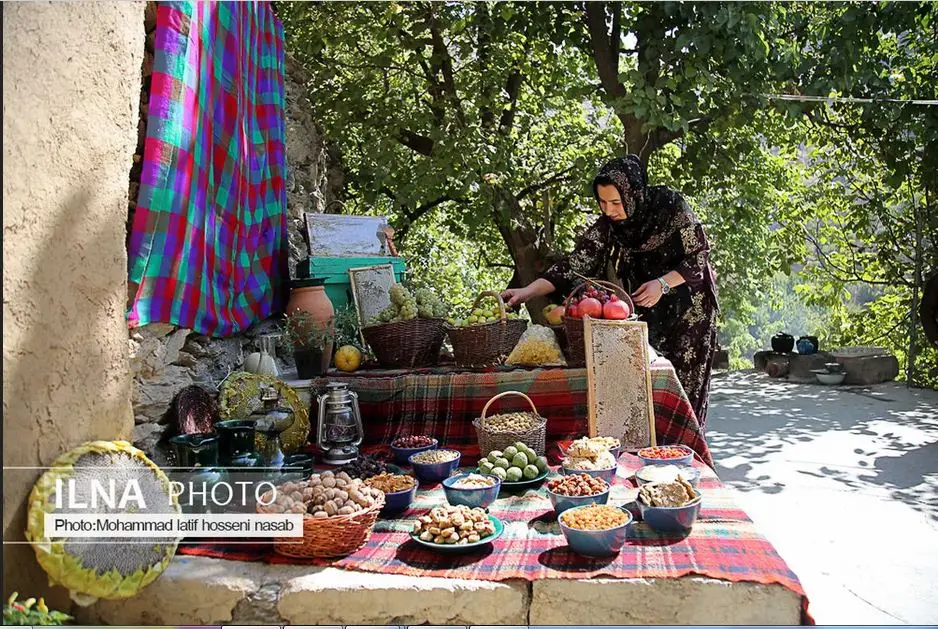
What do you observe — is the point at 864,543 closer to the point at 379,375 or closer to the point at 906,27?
the point at 379,375

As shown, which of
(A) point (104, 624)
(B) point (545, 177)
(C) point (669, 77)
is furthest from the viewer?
(B) point (545, 177)

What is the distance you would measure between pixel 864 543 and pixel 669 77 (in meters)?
3.67

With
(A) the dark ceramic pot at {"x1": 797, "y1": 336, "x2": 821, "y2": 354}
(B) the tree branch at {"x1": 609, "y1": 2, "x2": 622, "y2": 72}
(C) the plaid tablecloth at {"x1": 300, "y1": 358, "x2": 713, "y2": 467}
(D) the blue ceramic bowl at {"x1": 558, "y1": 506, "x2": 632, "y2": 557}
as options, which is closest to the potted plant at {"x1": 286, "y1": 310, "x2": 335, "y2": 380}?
(C) the plaid tablecloth at {"x1": 300, "y1": 358, "x2": 713, "y2": 467}

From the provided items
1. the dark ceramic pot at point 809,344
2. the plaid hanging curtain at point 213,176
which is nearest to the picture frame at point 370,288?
the plaid hanging curtain at point 213,176

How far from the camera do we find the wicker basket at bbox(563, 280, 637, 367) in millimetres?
3377

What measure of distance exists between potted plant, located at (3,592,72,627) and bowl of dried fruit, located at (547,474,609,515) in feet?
4.92

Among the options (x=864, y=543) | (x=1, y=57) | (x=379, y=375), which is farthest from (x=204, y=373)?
(x=864, y=543)

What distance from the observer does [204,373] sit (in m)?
3.39

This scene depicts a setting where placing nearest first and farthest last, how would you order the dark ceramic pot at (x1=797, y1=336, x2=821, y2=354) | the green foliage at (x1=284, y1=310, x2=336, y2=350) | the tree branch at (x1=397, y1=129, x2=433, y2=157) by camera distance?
the green foliage at (x1=284, y1=310, x2=336, y2=350) → the tree branch at (x1=397, y1=129, x2=433, y2=157) → the dark ceramic pot at (x1=797, y1=336, x2=821, y2=354)

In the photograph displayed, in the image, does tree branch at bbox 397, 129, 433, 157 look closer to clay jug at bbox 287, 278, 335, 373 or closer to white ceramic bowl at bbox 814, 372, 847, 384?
clay jug at bbox 287, 278, 335, 373

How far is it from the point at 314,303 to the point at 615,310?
5.60ft

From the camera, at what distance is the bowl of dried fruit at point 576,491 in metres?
2.46

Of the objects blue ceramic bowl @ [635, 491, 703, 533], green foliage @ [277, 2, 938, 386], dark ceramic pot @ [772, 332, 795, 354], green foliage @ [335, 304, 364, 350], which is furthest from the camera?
dark ceramic pot @ [772, 332, 795, 354]

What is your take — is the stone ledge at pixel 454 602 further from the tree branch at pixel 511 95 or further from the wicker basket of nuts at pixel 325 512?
the tree branch at pixel 511 95
